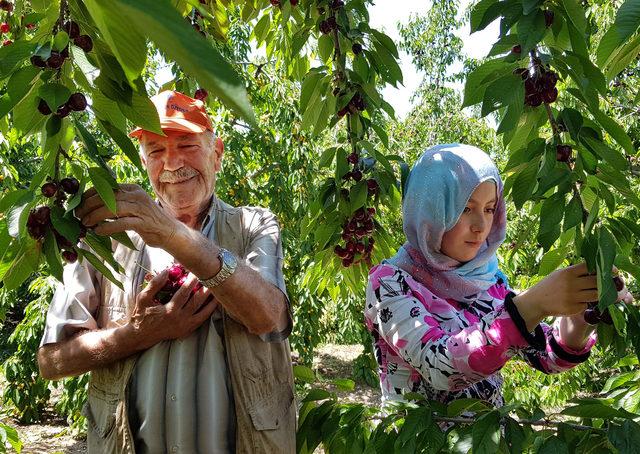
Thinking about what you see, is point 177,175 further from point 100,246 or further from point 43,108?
point 43,108

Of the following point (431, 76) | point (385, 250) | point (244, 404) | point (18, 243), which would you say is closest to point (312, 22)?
point (385, 250)

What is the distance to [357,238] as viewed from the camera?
2.21 m

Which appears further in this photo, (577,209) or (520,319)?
(520,319)

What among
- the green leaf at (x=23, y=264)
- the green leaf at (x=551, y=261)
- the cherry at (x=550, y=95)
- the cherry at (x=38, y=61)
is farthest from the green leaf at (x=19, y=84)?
the green leaf at (x=551, y=261)

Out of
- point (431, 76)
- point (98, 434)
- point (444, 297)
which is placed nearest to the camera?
point (444, 297)

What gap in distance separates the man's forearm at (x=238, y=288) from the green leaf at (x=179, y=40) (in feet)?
3.83

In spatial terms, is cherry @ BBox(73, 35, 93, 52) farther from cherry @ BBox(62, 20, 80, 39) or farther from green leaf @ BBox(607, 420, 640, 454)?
green leaf @ BBox(607, 420, 640, 454)

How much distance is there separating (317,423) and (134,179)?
15.3ft

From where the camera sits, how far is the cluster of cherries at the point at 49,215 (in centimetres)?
107

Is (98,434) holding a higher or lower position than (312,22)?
lower

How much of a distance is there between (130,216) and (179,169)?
61 centimetres

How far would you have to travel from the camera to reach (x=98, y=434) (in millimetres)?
1762


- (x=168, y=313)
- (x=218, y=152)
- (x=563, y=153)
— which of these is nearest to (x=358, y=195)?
(x=218, y=152)

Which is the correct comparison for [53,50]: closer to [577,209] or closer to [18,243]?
[18,243]
